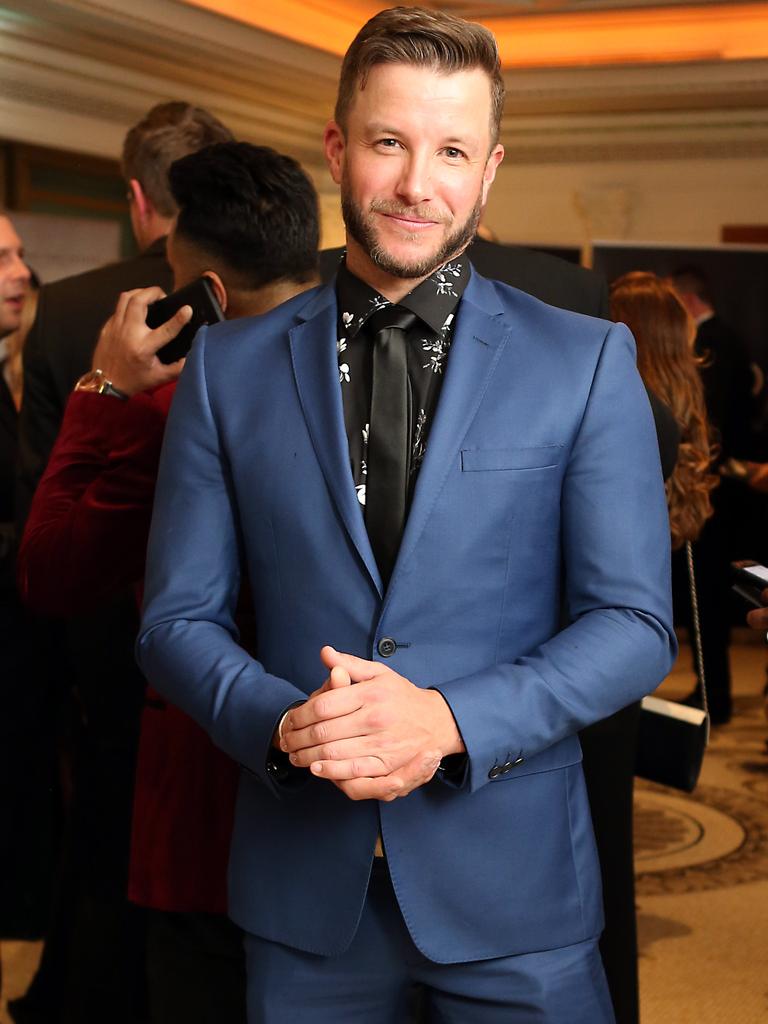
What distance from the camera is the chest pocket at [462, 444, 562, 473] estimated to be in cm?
148

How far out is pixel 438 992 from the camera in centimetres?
151

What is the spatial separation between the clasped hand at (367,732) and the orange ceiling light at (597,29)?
22.1ft

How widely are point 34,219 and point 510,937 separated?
260 inches

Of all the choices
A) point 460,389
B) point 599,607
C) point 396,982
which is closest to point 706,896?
point 396,982

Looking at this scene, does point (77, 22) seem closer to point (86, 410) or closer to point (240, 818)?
point (86, 410)

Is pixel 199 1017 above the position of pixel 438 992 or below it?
below

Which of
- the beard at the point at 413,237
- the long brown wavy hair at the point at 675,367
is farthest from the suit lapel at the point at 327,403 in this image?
the long brown wavy hair at the point at 675,367

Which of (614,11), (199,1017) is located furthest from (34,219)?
(199,1017)

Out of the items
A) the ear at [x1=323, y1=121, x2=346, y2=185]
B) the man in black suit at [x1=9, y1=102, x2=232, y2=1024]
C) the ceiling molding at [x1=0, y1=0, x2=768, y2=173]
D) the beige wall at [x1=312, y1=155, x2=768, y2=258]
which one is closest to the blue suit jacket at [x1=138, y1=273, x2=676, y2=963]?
the ear at [x1=323, y1=121, x2=346, y2=185]

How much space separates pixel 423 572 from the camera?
4.81 ft

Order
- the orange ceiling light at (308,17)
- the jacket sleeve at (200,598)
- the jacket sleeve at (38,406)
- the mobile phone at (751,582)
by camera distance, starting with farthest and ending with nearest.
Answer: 1. the orange ceiling light at (308,17)
2. the jacket sleeve at (38,406)
3. the mobile phone at (751,582)
4. the jacket sleeve at (200,598)

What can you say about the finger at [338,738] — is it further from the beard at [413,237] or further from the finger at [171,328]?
the finger at [171,328]

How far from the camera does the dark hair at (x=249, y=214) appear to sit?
1.99 meters

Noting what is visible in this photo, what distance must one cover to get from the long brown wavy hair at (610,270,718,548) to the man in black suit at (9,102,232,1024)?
1.28 m
